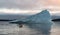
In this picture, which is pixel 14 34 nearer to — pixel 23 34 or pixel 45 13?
pixel 23 34

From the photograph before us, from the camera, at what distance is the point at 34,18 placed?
6.36ft

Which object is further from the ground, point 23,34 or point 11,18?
point 11,18

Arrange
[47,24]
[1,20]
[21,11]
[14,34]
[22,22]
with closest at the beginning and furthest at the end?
1. [14,34]
2. [22,22]
3. [47,24]
4. [1,20]
5. [21,11]

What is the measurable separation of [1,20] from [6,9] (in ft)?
0.52

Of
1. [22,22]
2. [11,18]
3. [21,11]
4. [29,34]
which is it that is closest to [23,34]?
[29,34]

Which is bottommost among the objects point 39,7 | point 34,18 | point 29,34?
point 29,34

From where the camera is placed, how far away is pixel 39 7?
2.41 m

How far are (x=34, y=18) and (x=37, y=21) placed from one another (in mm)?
135

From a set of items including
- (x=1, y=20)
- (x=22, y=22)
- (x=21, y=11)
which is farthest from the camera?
(x=21, y=11)

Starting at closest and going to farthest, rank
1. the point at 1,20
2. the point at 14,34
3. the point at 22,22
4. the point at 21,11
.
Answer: the point at 14,34 → the point at 22,22 → the point at 1,20 → the point at 21,11

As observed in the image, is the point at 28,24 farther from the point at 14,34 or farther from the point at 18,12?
the point at 14,34

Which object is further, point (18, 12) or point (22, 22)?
point (18, 12)

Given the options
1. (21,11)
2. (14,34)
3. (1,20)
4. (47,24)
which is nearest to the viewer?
(14,34)

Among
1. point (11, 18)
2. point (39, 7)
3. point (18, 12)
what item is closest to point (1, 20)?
point (11, 18)
